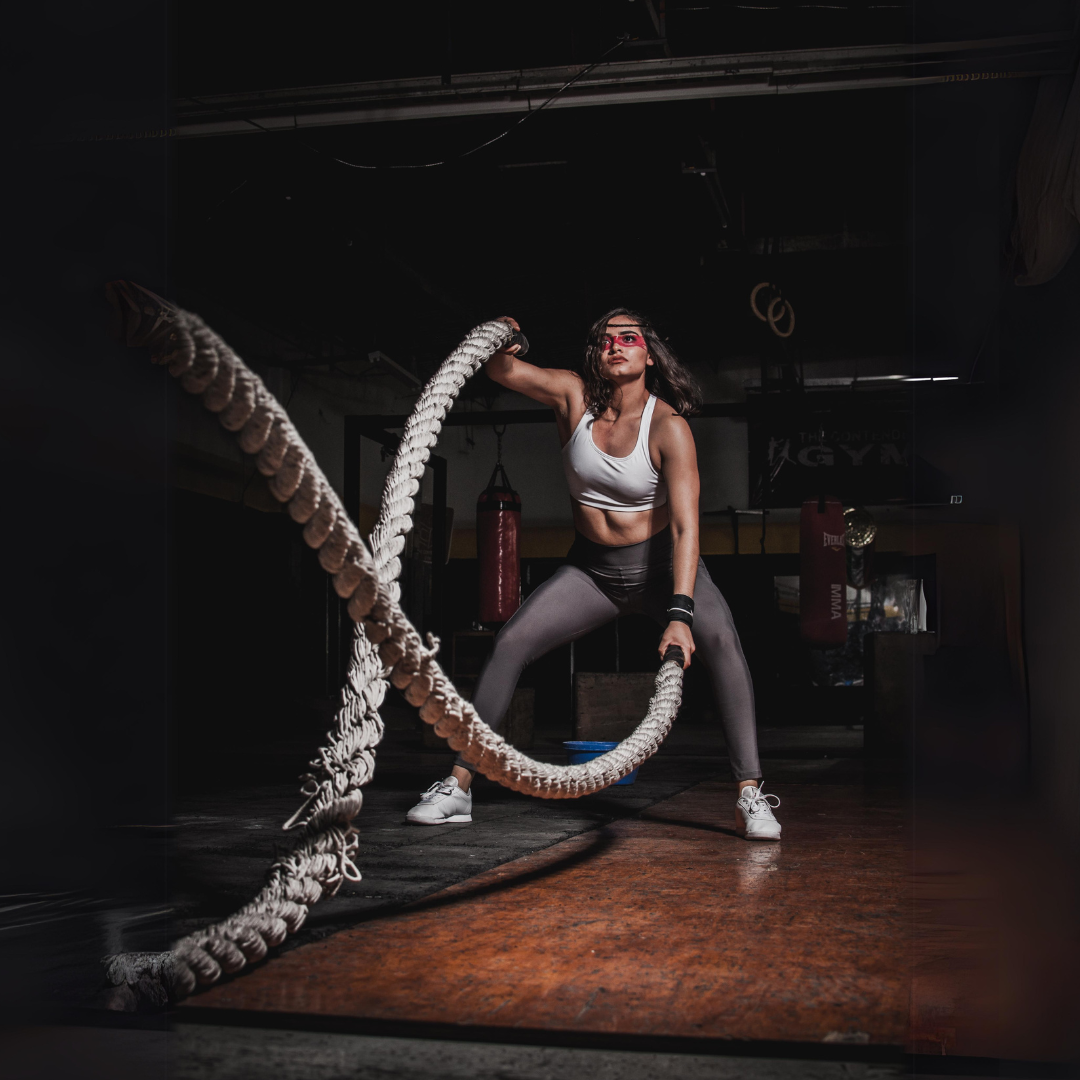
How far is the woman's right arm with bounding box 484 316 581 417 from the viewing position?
2021 mm

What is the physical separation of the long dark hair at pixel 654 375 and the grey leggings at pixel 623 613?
32 centimetres

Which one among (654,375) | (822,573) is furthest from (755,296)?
(654,375)

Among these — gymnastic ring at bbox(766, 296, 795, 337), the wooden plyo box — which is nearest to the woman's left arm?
the wooden plyo box

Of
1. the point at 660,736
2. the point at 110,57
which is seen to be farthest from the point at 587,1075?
the point at 110,57

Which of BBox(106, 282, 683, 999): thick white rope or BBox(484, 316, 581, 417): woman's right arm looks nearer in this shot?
BBox(106, 282, 683, 999): thick white rope

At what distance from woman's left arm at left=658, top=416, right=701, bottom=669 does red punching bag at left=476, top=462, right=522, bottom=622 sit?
3.49 metres

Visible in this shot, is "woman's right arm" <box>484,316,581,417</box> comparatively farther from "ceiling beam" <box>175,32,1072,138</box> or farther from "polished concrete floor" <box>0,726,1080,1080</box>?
"ceiling beam" <box>175,32,1072,138</box>

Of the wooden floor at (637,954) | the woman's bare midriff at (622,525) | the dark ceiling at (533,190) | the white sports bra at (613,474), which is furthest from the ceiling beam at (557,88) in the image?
the wooden floor at (637,954)

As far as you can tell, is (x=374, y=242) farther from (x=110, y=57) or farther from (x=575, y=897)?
(x=575, y=897)

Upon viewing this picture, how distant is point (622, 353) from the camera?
2.10 m

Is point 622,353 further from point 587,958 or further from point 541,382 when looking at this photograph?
point 587,958

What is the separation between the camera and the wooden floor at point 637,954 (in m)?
0.88

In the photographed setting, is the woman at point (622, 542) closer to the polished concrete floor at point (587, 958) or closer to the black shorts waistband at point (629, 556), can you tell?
the black shorts waistband at point (629, 556)

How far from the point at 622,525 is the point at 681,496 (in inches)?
6.4
